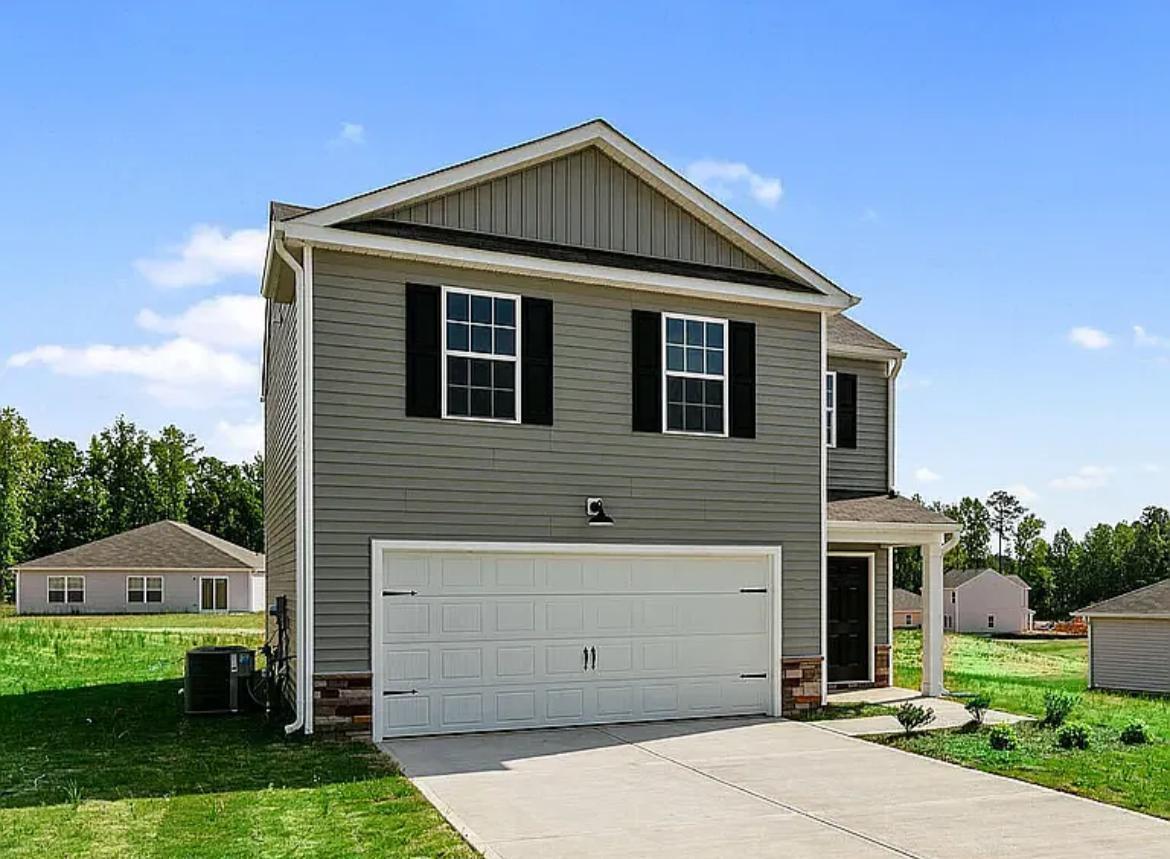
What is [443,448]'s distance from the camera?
12.7 meters

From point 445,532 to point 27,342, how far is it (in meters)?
58.3

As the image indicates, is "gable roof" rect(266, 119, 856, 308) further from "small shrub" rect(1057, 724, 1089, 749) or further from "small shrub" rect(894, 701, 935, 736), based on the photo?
"small shrub" rect(1057, 724, 1089, 749)

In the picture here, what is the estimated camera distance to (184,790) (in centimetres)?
943

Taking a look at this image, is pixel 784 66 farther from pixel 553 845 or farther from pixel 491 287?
pixel 553 845

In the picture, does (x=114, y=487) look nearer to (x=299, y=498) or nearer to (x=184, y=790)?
(x=299, y=498)

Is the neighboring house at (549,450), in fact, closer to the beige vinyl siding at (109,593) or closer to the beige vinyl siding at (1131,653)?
the beige vinyl siding at (1131,653)

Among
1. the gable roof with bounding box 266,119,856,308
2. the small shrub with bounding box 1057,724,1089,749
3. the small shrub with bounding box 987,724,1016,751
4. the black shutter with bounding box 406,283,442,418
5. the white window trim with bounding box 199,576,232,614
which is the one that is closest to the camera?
the small shrub with bounding box 987,724,1016,751

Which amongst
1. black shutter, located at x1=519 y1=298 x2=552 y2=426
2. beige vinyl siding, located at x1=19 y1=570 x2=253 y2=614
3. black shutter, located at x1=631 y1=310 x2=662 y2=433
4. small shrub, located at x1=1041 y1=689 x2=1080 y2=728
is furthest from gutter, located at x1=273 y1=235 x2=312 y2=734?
beige vinyl siding, located at x1=19 y1=570 x2=253 y2=614

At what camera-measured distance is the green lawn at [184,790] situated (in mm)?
7742

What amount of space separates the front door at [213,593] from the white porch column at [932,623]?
39.2 metres

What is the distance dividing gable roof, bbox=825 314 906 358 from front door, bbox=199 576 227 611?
1481 inches

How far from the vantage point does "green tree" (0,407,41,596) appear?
59.3 metres

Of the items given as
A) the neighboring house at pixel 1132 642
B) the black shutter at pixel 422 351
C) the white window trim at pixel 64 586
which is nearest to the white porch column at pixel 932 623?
the black shutter at pixel 422 351

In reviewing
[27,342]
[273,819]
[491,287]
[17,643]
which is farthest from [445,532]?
[27,342]
